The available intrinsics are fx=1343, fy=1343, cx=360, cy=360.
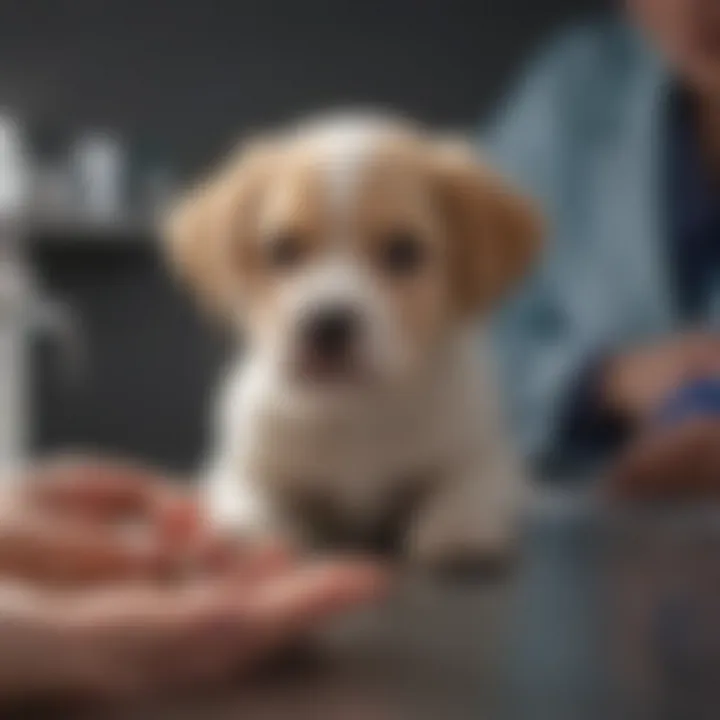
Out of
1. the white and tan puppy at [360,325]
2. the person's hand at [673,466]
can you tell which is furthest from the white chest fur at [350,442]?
the person's hand at [673,466]

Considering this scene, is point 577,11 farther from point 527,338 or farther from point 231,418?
point 231,418

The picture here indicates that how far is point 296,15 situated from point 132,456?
224mm

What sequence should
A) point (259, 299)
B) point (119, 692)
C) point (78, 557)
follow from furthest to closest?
1. point (259, 299)
2. point (78, 557)
3. point (119, 692)

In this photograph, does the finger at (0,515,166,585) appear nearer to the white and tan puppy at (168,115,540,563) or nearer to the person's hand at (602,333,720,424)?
the white and tan puppy at (168,115,540,563)

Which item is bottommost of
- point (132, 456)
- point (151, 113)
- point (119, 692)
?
point (119, 692)

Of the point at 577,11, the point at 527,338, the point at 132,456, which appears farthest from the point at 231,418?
the point at 577,11

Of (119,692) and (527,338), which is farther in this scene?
(527,338)

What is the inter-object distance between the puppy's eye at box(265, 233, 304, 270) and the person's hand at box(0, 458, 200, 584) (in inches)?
4.5

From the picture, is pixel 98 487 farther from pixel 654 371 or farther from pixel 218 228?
pixel 654 371

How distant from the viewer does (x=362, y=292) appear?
0.59m

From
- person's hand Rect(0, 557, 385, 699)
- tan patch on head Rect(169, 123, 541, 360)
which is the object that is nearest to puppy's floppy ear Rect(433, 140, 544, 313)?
tan patch on head Rect(169, 123, 541, 360)

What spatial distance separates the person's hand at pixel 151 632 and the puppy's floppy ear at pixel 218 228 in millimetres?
190

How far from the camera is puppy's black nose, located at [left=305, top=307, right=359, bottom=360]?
1.90 feet

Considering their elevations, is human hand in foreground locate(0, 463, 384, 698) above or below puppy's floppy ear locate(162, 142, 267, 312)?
below
